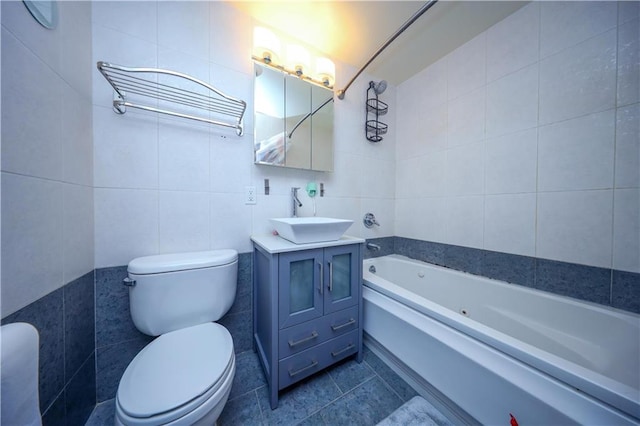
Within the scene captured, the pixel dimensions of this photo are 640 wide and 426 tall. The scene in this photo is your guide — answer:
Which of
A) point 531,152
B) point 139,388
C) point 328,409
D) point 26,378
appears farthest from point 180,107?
point 531,152

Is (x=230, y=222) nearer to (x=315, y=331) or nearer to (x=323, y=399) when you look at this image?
(x=315, y=331)

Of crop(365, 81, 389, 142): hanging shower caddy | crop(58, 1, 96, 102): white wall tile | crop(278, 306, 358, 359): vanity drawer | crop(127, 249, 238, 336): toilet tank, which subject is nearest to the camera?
crop(58, 1, 96, 102): white wall tile

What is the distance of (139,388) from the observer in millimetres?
668

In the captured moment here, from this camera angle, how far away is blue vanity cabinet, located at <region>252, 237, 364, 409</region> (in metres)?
1.00

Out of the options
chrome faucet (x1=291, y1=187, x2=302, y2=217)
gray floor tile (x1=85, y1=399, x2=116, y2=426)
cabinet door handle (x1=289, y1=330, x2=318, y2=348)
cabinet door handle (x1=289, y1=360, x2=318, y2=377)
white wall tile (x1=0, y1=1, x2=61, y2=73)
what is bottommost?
gray floor tile (x1=85, y1=399, x2=116, y2=426)

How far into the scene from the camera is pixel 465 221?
1.53m

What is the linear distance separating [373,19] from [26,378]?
2.17m

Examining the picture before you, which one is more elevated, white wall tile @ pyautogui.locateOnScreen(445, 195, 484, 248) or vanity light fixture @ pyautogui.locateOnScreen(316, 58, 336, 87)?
vanity light fixture @ pyautogui.locateOnScreen(316, 58, 336, 87)

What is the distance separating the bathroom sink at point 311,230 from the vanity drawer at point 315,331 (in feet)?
1.51

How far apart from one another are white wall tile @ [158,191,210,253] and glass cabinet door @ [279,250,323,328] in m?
0.58

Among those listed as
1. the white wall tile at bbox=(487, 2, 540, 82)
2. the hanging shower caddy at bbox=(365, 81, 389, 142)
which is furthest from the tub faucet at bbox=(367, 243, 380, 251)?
the white wall tile at bbox=(487, 2, 540, 82)

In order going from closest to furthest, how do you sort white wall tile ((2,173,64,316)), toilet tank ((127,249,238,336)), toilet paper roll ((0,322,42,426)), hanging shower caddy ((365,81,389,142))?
1. toilet paper roll ((0,322,42,426))
2. white wall tile ((2,173,64,316))
3. toilet tank ((127,249,238,336))
4. hanging shower caddy ((365,81,389,142))

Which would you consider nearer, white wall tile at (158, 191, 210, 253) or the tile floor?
the tile floor

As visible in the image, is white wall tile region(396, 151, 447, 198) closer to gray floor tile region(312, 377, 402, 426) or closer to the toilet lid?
gray floor tile region(312, 377, 402, 426)
